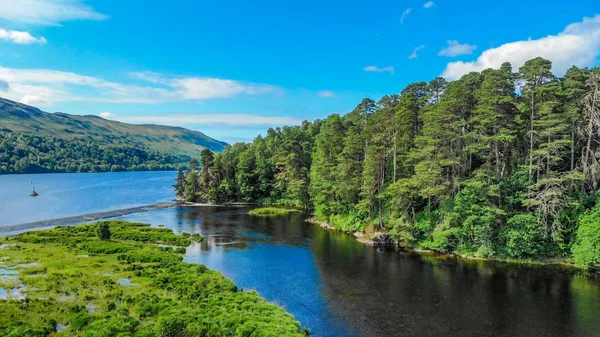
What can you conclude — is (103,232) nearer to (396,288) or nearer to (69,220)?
(69,220)

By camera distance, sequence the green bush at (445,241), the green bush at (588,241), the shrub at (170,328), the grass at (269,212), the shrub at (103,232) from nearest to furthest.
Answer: the shrub at (170,328), the green bush at (588,241), the green bush at (445,241), the shrub at (103,232), the grass at (269,212)

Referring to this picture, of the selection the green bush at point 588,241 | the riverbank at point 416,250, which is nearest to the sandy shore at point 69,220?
the riverbank at point 416,250

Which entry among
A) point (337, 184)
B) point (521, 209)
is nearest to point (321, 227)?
point (337, 184)

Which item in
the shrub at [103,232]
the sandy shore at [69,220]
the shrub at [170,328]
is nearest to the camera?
the shrub at [170,328]

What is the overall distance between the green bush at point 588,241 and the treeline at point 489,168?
107 mm

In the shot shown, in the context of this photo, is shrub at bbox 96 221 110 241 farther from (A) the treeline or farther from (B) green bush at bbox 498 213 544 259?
(B) green bush at bbox 498 213 544 259

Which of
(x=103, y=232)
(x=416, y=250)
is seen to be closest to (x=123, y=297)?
(x=103, y=232)

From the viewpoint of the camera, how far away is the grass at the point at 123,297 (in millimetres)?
24903

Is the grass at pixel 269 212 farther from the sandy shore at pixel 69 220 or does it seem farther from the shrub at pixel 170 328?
the shrub at pixel 170 328

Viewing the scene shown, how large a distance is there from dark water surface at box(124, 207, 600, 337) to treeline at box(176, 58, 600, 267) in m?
4.26

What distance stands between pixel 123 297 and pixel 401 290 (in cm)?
2711

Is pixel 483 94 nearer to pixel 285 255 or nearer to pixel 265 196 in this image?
pixel 285 255

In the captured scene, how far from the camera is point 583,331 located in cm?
2741

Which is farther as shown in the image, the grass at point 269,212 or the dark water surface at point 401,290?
the grass at point 269,212
